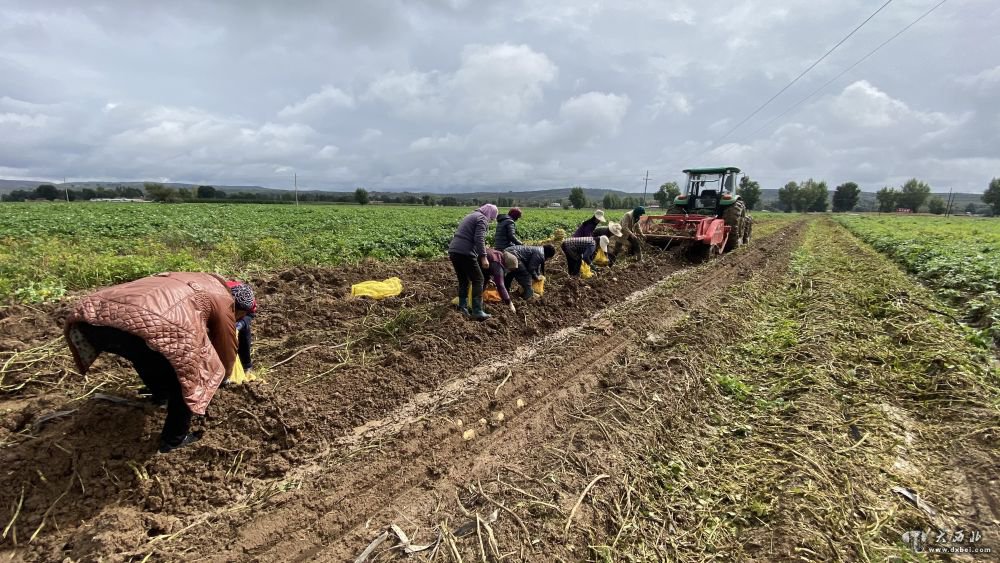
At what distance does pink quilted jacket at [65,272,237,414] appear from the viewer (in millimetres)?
2344

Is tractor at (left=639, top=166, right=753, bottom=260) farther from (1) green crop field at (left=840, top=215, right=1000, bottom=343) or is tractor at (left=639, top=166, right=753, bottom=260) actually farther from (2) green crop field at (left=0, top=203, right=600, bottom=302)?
(2) green crop field at (left=0, top=203, right=600, bottom=302)

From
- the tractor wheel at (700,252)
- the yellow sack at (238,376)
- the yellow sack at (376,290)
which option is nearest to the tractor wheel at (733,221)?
the tractor wheel at (700,252)

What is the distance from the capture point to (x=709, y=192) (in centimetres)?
1215

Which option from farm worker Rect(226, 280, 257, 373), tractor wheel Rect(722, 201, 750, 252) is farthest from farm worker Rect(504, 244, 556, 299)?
tractor wheel Rect(722, 201, 750, 252)

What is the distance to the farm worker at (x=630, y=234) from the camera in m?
9.92

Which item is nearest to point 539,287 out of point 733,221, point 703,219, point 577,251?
point 577,251

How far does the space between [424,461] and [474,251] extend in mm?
2927

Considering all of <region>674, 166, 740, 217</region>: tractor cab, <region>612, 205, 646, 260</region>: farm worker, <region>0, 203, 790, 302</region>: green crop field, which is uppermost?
<region>674, 166, 740, 217</region>: tractor cab

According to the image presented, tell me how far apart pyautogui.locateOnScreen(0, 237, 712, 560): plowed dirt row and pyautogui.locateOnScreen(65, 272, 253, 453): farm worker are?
0.33 m

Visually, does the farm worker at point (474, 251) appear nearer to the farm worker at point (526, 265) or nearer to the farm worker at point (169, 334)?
the farm worker at point (526, 265)

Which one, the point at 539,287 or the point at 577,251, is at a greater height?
the point at 577,251

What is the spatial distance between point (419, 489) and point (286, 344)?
296 centimetres

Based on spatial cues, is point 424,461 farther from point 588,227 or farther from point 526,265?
point 588,227

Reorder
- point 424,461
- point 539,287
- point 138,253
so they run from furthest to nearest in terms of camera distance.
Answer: point 138,253, point 539,287, point 424,461
